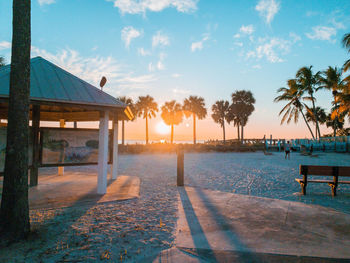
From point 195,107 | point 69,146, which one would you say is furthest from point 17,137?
point 195,107

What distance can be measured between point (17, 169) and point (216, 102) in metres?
58.1

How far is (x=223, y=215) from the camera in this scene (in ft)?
17.1

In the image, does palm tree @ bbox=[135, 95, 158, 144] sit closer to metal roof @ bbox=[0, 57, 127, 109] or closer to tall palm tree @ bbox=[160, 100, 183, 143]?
tall palm tree @ bbox=[160, 100, 183, 143]

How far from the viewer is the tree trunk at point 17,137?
12.0ft

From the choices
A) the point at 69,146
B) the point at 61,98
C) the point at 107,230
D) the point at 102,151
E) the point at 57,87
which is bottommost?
the point at 107,230

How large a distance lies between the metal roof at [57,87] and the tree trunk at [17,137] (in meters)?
2.21

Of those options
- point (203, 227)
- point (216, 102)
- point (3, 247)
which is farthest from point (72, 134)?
point (216, 102)

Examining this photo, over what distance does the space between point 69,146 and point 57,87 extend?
7.33ft

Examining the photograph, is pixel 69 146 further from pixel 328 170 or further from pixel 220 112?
pixel 220 112

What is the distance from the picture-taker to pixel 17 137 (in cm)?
368

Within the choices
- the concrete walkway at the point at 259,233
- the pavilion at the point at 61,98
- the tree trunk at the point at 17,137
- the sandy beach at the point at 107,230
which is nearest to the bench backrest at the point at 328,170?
the sandy beach at the point at 107,230

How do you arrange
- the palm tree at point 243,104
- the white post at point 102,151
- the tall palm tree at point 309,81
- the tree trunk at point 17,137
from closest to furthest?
1. the tree trunk at point 17,137
2. the white post at point 102,151
3. the tall palm tree at point 309,81
4. the palm tree at point 243,104

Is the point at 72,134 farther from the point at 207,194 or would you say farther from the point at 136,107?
the point at 136,107

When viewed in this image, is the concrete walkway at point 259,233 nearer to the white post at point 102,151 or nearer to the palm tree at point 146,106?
the white post at point 102,151
